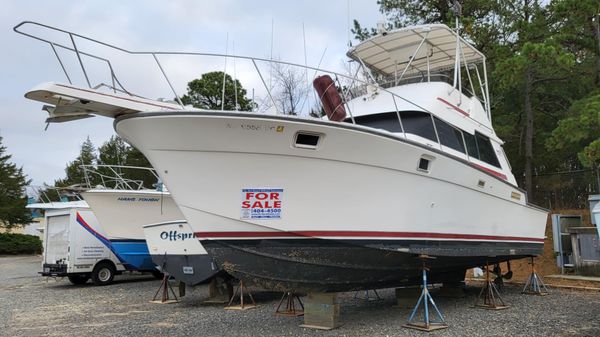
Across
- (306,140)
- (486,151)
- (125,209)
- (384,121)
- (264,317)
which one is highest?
(384,121)

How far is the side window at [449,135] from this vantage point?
23.2 feet

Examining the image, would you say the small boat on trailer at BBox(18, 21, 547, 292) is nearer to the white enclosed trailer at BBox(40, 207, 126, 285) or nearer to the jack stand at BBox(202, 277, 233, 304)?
the jack stand at BBox(202, 277, 233, 304)

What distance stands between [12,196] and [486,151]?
37382mm

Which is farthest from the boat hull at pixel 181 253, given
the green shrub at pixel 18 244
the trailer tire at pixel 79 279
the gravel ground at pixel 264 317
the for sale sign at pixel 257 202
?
the green shrub at pixel 18 244

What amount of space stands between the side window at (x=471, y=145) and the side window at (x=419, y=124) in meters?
1.05

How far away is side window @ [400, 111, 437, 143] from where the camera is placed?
6840mm

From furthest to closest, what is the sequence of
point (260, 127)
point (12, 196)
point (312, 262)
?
point (12, 196) → point (312, 262) → point (260, 127)

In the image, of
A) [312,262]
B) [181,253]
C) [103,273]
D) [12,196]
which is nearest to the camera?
[312,262]

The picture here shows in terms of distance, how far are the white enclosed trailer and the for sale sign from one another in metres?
9.30

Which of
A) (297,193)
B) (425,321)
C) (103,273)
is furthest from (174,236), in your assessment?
(103,273)

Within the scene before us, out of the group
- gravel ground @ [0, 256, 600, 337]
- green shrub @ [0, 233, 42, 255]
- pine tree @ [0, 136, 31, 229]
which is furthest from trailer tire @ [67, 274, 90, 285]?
pine tree @ [0, 136, 31, 229]

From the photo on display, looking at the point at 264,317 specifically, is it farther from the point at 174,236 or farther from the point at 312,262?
the point at 174,236

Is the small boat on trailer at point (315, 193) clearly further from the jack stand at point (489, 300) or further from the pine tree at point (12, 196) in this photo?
the pine tree at point (12, 196)

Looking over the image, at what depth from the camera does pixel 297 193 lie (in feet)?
17.8
